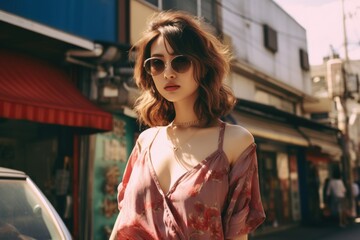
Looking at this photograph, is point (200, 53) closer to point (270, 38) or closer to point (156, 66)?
point (156, 66)

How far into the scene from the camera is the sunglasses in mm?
1842

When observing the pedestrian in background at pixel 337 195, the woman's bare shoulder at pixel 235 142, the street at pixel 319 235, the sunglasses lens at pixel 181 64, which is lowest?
the street at pixel 319 235

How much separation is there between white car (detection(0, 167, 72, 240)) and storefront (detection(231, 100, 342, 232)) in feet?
27.3

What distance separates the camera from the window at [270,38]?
16688 millimetres

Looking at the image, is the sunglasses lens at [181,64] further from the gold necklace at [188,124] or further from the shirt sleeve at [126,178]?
the shirt sleeve at [126,178]

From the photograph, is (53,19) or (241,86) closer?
(53,19)

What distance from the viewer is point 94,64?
28.3 ft

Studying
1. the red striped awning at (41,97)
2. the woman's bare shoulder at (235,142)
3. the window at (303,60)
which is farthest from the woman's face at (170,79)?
the window at (303,60)

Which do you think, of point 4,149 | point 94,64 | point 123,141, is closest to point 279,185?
point 123,141

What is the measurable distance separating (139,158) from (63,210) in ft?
21.1

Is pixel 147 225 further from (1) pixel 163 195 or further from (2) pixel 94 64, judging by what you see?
(2) pixel 94 64

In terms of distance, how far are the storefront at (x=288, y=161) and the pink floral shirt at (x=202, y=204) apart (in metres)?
9.16

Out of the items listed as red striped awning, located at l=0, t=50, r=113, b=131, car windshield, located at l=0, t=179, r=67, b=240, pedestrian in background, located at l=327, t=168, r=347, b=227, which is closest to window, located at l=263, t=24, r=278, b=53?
pedestrian in background, located at l=327, t=168, r=347, b=227

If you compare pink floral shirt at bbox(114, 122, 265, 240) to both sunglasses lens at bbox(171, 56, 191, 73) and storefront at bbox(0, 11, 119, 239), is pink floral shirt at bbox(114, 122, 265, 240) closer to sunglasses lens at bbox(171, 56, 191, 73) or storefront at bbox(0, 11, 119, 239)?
sunglasses lens at bbox(171, 56, 191, 73)
